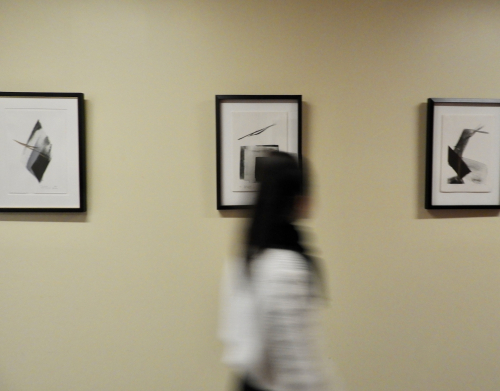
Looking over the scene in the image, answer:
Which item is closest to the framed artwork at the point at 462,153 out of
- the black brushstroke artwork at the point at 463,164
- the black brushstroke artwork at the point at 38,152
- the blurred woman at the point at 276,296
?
the black brushstroke artwork at the point at 463,164

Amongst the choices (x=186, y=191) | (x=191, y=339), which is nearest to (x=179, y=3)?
(x=186, y=191)

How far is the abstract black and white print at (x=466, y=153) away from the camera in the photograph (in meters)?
1.99

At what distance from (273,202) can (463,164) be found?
1307 mm

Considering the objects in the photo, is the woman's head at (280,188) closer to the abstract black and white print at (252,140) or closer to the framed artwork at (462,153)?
the abstract black and white print at (252,140)

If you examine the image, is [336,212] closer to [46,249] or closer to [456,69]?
[456,69]

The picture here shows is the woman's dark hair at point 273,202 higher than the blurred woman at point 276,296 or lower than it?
higher

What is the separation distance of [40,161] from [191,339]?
1107 millimetres

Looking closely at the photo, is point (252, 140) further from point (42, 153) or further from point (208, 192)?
point (42, 153)

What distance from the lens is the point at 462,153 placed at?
2.00 metres

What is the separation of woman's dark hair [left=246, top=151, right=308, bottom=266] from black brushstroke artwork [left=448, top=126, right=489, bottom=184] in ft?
3.81

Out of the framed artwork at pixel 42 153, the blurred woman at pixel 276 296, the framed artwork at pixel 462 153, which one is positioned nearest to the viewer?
the blurred woman at pixel 276 296

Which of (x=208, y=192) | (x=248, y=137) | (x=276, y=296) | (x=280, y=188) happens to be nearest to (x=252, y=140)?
(x=248, y=137)

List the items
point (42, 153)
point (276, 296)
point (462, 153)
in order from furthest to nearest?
point (462, 153) < point (42, 153) < point (276, 296)

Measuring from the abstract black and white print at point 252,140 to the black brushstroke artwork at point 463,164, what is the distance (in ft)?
2.75
